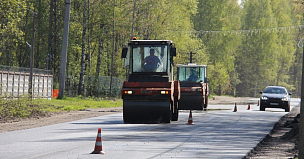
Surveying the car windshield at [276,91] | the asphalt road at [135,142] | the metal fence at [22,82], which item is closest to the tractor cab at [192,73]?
the car windshield at [276,91]

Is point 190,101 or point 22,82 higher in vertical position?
point 22,82

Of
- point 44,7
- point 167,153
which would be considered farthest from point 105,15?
point 167,153

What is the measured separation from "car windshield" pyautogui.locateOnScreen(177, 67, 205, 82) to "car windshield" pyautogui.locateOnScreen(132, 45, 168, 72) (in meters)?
12.8

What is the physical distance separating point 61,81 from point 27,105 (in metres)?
12.6

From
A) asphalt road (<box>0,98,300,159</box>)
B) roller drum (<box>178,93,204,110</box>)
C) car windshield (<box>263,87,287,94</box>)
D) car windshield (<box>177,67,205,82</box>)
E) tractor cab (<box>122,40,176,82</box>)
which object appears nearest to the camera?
asphalt road (<box>0,98,300,159</box>)

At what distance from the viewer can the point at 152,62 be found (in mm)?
19594

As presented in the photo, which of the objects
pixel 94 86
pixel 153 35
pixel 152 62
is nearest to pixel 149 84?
pixel 152 62

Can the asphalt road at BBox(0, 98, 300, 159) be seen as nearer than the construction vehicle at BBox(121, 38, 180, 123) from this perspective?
Yes

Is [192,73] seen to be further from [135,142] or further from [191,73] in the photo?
[135,142]

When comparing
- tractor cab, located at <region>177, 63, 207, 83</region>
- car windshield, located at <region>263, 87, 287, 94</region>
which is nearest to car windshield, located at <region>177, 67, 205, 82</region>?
tractor cab, located at <region>177, 63, 207, 83</region>

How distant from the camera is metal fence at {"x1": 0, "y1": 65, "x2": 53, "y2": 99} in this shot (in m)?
34.4

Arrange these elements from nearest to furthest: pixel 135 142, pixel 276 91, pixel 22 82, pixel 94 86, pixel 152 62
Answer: pixel 135 142 → pixel 152 62 → pixel 276 91 → pixel 22 82 → pixel 94 86

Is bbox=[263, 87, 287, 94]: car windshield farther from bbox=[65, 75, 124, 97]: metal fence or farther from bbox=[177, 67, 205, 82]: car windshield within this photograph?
bbox=[65, 75, 124, 97]: metal fence

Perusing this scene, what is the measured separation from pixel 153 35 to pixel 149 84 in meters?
38.7
